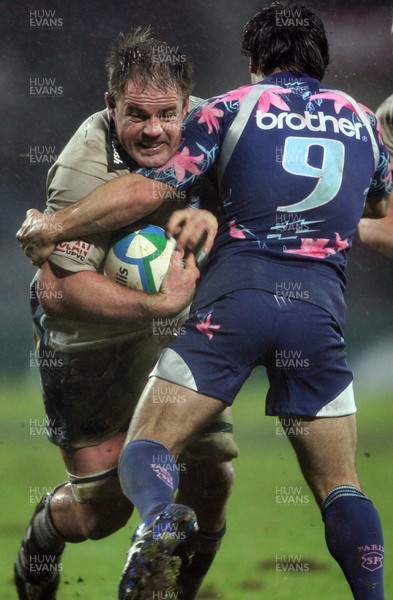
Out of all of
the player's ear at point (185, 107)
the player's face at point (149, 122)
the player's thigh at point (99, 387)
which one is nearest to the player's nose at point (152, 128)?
the player's face at point (149, 122)

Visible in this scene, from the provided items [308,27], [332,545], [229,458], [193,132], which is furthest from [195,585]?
[308,27]

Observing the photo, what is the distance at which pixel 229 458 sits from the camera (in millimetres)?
2926

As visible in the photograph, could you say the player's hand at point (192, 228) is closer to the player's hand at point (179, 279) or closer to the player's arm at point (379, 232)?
the player's hand at point (179, 279)

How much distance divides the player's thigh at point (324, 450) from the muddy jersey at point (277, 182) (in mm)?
275

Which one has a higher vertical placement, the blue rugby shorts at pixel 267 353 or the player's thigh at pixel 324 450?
the blue rugby shorts at pixel 267 353

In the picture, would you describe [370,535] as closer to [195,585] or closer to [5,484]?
[195,585]

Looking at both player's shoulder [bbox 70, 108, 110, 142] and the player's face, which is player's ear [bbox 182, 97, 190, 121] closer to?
the player's face

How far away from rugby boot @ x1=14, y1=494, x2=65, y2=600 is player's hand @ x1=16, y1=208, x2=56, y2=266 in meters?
0.93

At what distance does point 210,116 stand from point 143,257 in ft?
1.55

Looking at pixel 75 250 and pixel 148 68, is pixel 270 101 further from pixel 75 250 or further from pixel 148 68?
pixel 75 250

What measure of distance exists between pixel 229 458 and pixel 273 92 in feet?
3.68

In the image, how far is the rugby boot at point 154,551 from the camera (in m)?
1.92

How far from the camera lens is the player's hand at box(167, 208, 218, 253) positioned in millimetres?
2600

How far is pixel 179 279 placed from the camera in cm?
268
